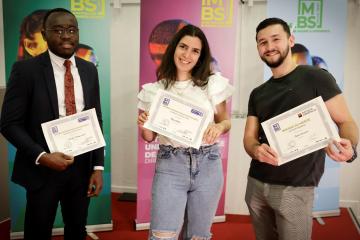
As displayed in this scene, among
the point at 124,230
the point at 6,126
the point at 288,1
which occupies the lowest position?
the point at 124,230

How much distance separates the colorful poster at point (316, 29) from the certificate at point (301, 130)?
5.84ft

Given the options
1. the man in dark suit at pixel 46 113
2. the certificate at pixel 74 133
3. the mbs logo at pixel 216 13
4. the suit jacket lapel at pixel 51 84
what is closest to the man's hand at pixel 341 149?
the certificate at pixel 74 133

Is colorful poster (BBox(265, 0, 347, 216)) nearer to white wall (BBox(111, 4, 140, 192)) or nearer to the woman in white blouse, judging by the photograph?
the woman in white blouse

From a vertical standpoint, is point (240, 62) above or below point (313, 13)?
below

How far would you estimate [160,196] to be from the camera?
6.63ft

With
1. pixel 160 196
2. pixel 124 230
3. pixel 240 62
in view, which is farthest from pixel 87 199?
pixel 240 62

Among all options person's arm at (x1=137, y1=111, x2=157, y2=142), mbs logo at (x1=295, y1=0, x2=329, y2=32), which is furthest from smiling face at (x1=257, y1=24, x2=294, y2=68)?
mbs logo at (x1=295, y1=0, x2=329, y2=32)

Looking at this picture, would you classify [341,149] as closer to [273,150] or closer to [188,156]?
[273,150]

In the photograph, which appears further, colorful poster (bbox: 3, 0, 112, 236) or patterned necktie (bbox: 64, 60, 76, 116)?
colorful poster (bbox: 3, 0, 112, 236)

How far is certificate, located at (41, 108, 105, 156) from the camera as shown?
208cm

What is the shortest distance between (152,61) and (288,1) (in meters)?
1.44

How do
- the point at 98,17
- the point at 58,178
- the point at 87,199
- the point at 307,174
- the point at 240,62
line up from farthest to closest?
1. the point at 240,62
2. the point at 98,17
3. the point at 87,199
4. the point at 58,178
5. the point at 307,174

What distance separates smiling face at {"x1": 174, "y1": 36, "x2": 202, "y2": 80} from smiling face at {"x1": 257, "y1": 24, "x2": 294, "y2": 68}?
389mm

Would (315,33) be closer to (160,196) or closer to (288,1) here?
(288,1)
